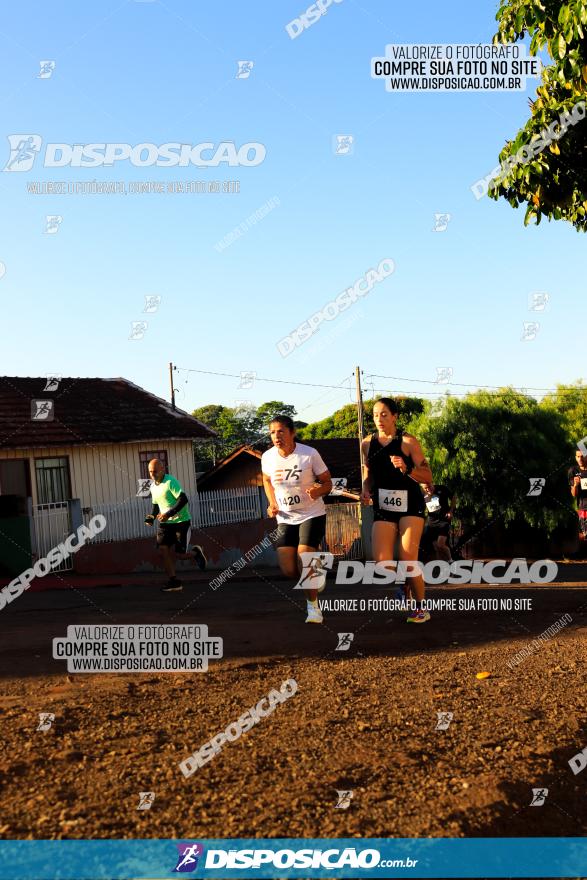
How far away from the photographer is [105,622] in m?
8.08

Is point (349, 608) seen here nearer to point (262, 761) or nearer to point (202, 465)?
point (262, 761)

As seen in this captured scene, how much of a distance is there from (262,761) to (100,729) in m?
0.96

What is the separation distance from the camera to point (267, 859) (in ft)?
10.2

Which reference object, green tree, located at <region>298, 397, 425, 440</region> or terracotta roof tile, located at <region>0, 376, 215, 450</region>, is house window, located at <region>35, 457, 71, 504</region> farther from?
green tree, located at <region>298, 397, 425, 440</region>

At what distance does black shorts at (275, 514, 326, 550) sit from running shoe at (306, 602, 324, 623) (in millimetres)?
539
